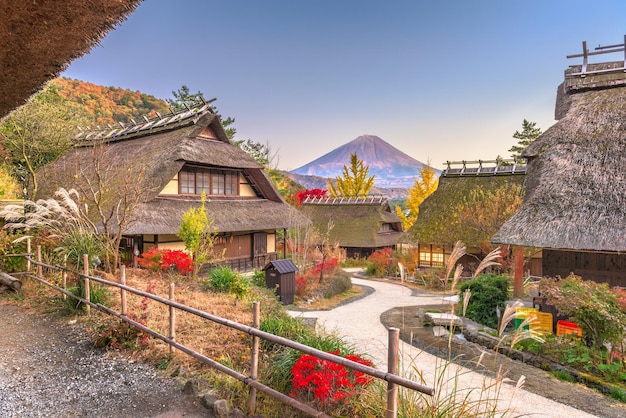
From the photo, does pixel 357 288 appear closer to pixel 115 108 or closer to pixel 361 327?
pixel 361 327

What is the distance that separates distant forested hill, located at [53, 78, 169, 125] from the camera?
35.2 metres

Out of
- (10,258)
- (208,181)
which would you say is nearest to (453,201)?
(208,181)

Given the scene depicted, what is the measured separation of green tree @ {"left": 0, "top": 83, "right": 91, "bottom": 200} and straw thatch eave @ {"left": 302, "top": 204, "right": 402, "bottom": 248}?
17136 mm

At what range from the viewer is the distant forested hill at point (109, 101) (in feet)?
116

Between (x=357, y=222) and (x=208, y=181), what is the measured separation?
50.3ft

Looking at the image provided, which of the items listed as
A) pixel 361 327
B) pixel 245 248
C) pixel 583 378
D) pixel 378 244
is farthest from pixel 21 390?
pixel 378 244

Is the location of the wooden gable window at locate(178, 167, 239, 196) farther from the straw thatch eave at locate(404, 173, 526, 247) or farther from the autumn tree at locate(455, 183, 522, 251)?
the autumn tree at locate(455, 183, 522, 251)

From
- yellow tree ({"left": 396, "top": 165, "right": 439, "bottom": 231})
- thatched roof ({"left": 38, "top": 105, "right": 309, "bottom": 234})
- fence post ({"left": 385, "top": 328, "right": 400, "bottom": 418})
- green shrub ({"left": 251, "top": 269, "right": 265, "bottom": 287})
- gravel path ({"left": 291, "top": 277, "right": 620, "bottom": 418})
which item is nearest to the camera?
fence post ({"left": 385, "top": 328, "right": 400, "bottom": 418})

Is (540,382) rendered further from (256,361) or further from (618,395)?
(256,361)

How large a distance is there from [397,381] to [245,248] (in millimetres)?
15248

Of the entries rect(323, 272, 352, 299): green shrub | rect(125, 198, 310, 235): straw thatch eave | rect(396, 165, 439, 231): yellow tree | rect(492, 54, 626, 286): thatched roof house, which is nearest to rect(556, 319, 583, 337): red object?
rect(492, 54, 626, 286): thatched roof house

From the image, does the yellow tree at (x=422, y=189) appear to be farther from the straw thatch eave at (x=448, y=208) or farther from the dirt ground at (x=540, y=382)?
the dirt ground at (x=540, y=382)

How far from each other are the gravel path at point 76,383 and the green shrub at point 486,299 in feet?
25.9

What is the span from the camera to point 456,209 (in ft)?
65.6
